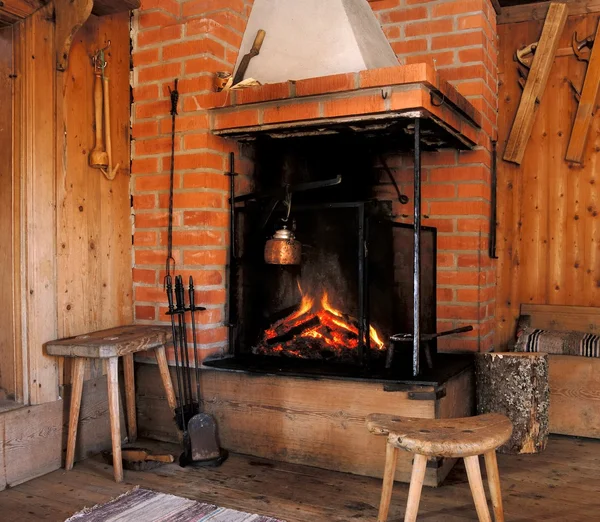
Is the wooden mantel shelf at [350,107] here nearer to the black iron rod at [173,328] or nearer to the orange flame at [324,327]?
the black iron rod at [173,328]

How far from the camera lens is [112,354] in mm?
2430

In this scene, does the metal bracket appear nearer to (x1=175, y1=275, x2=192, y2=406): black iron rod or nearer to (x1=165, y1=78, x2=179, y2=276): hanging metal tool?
(x1=175, y1=275, x2=192, y2=406): black iron rod

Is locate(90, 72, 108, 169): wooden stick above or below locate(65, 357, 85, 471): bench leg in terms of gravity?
above

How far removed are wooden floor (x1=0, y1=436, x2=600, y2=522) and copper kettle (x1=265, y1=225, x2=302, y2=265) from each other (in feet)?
2.88

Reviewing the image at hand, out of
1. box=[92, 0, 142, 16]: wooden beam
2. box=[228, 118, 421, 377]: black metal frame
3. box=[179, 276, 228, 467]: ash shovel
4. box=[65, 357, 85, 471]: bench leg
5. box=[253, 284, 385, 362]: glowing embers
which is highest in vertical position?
box=[92, 0, 142, 16]: wooden beam

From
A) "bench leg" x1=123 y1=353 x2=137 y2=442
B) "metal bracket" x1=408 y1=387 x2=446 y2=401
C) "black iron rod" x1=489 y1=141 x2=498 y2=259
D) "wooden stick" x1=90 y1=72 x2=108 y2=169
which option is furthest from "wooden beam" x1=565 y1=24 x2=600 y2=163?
"bench leg" x1=123 y1=353 x2=137 y2=442

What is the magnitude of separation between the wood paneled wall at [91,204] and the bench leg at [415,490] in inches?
62.2

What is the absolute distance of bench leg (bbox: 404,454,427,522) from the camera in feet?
6.03

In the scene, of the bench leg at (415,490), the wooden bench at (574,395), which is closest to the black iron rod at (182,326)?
the bench leg at (415,490)

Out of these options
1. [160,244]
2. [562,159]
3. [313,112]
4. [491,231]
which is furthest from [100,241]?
[562,159]

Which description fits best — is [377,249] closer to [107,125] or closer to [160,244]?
[160,244]

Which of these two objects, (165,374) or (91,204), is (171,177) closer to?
(91,204)

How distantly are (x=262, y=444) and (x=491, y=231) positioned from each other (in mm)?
1658

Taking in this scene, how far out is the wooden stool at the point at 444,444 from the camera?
183 centimetres
